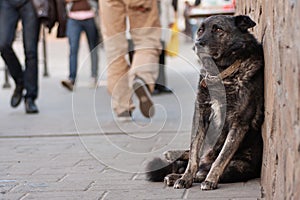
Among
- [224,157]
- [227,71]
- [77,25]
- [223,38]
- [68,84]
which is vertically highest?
[223,38]

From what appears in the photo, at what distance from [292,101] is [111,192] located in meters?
1.82

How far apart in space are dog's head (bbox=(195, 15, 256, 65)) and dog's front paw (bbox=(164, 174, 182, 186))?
83 cm

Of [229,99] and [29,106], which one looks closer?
[229,99]

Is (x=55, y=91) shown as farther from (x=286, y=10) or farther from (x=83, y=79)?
(x=286, y=10)

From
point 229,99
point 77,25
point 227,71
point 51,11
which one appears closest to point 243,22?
point 227,71

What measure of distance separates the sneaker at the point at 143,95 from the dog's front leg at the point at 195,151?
3.20 meters

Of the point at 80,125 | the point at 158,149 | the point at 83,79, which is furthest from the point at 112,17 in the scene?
the point at 83,79

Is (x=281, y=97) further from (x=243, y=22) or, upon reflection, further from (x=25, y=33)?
(x=25, y=33)

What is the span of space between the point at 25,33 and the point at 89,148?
9.37 feet

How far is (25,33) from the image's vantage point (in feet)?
31.8

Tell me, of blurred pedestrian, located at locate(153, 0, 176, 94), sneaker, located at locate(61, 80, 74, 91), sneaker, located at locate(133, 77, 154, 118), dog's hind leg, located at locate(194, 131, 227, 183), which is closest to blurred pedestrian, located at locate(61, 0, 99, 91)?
sneaker, located at locate(61, 80, 74, 91)

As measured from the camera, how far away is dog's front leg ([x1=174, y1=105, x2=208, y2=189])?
5355mm

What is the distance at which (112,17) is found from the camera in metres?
8.91

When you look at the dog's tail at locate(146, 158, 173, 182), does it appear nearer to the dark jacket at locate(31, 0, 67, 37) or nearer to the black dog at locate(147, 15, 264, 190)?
the black dog at locate(147, 15, 264, 190)
